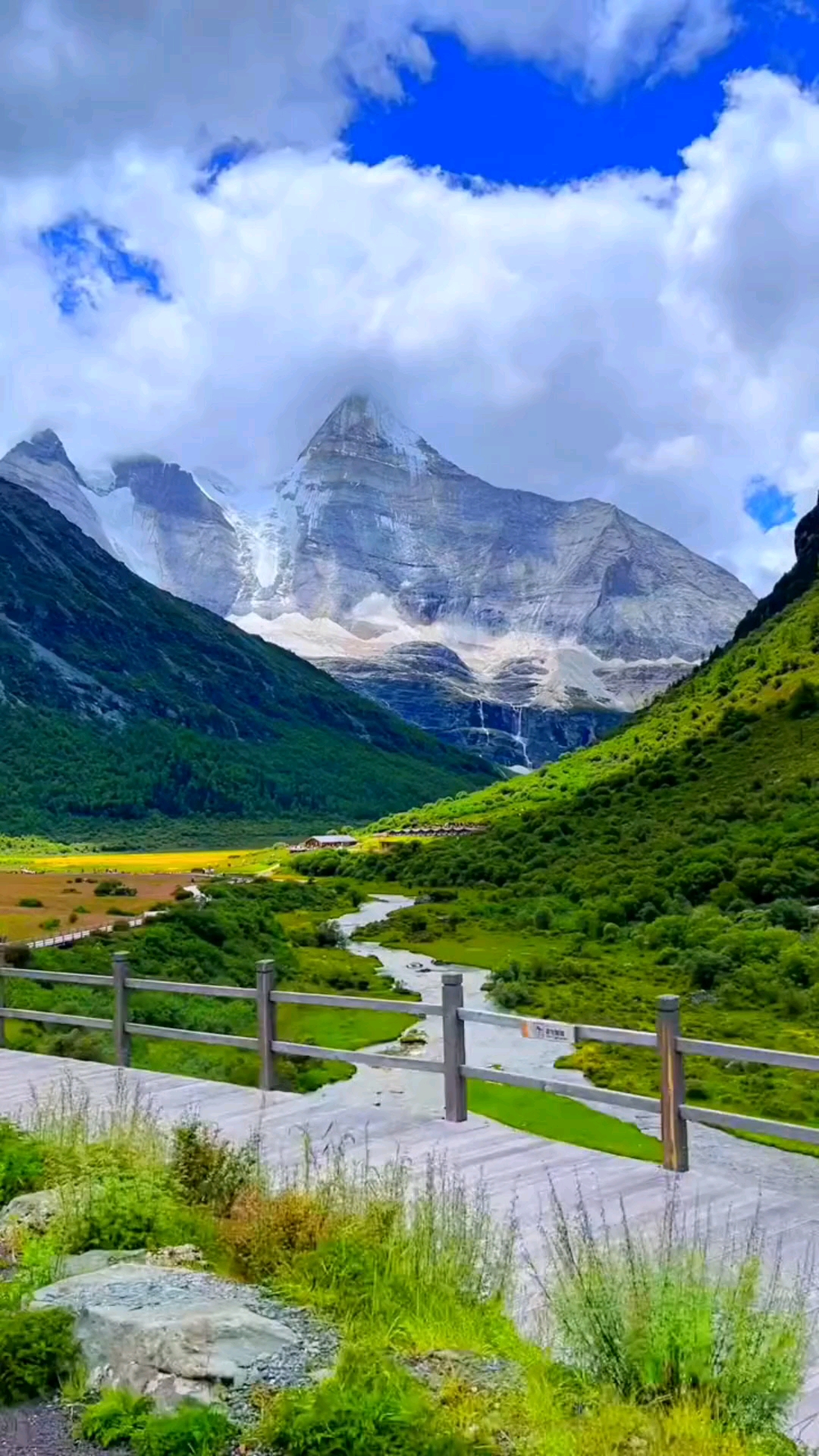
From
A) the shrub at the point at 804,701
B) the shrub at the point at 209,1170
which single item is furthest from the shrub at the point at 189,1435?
the shrub at the point at 804,701

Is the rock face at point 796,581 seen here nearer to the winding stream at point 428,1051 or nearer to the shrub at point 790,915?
the shrub at point 790,915

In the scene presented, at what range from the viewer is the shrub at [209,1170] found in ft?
28.6

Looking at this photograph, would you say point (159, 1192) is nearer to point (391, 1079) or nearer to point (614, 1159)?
point (614, 1159)

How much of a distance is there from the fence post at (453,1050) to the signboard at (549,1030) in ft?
2.02

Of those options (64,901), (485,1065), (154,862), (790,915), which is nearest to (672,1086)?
(485,1065)

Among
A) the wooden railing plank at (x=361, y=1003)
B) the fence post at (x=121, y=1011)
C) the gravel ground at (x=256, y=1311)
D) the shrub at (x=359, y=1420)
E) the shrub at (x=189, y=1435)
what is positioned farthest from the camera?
the fence post at (x=121, y=1011)

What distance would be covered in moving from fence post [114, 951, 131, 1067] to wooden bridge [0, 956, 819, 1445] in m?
0.02

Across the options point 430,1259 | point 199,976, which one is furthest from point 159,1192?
point 199,976

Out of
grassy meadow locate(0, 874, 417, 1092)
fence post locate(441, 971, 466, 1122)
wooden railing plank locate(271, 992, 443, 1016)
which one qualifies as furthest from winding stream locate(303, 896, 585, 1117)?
grassy meadow locate(0, 874, 417, 1092)

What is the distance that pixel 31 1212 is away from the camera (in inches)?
343

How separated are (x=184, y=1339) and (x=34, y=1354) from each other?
0.84 meters

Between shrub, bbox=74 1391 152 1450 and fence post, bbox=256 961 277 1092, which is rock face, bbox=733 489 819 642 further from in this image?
shrub, bbox=74 1391 152 1450

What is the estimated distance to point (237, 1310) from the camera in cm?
657

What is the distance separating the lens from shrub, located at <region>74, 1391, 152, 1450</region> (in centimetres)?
589
